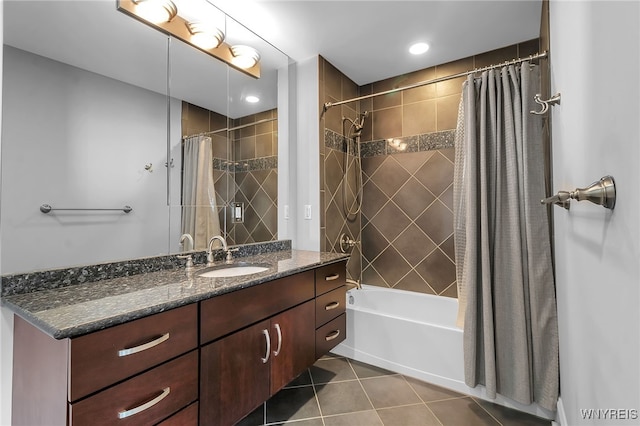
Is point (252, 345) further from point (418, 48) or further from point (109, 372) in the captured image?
point (418, 48)

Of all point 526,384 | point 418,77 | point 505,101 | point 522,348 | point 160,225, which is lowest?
point 526,384

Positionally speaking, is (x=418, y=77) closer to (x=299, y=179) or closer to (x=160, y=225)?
(x=299, y=179)

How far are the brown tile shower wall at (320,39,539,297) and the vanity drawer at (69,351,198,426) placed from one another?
1502 millimetres

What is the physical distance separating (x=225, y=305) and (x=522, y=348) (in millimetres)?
1648

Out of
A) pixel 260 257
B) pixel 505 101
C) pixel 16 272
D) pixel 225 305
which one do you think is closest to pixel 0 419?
pixel 16 272

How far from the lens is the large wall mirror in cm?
115

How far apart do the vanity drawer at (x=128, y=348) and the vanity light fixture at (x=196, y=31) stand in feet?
5.05

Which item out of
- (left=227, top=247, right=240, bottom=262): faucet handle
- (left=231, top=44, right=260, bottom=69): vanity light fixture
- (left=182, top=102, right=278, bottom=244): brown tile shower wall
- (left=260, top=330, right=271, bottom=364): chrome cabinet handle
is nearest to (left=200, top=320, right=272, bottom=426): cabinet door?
(left=260, top=330, right=271, bottom=364): chrome cabinet handle

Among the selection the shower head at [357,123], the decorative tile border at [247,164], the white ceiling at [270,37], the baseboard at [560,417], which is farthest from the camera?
the shower head at [357,123]

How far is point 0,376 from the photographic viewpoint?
3.41 feet

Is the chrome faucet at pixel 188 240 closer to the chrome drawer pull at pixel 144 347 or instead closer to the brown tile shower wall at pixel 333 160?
the chrome drawer pull at pixel 144 347

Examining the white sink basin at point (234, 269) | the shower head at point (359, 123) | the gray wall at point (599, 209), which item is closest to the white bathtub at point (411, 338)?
the gray wall at point (599, 209)

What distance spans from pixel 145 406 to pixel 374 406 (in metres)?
1.36

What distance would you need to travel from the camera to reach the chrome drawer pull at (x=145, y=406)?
868 millimetres
